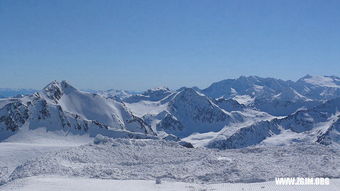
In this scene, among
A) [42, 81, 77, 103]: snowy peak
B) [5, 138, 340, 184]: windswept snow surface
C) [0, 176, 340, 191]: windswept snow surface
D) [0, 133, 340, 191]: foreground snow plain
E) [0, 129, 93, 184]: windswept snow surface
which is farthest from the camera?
[42, 81, 77, 103]: snowy peak

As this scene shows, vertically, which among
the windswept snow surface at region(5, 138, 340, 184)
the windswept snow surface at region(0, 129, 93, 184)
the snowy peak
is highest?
the snowy peak

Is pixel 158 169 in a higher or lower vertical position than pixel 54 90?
lower

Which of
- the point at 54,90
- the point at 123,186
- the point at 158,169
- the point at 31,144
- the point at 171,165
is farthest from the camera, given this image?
the point at 54,90

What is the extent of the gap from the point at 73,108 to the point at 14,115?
5790cm

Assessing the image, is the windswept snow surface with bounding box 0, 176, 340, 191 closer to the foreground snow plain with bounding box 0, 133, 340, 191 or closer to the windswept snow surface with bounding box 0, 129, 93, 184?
the foreground snow plain with bounding box 0, 133, 340, 191

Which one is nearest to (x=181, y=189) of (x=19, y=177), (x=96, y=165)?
(x=96, y=165)

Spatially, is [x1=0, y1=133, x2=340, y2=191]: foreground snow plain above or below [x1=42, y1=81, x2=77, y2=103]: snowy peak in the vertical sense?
below

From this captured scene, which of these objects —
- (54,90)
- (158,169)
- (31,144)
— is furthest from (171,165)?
(54,90)

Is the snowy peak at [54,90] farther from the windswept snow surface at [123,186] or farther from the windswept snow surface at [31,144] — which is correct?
the windswept snow surface at [123,186]

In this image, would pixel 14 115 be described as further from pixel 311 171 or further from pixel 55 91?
pixel 311 171

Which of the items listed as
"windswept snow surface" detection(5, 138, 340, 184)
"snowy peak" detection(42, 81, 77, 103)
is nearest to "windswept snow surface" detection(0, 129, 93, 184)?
"windswept snow surface" detection(5, 138, 340, 184)

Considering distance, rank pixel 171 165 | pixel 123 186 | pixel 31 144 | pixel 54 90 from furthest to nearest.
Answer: pixel 54 90 → pixel 31 144 → pixel 171 165 → pixel 123 186

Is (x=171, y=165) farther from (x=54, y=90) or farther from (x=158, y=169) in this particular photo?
(x=54, y=90)

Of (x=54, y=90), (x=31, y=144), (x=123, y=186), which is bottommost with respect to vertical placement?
(x=31, y=144)
